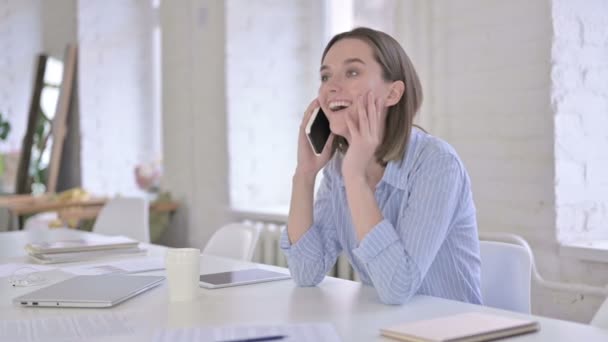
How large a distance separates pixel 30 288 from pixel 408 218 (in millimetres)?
854

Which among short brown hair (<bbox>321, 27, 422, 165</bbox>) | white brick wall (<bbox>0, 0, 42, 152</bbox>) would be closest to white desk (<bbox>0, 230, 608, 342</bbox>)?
short brown hair (<bbox>321, 27, 422, 165</bbox>)

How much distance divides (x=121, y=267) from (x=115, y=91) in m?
3.77

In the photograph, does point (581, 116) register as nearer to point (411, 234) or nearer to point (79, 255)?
point (411, 234)

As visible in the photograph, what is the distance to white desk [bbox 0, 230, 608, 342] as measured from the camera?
117 cm

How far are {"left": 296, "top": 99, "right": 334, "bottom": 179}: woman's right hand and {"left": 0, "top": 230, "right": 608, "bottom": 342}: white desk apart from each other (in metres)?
0.29

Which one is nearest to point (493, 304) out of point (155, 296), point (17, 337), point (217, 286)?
point (217, 286)

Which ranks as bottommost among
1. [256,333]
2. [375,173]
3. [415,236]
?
[256,333]

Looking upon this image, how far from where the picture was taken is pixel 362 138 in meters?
1.58

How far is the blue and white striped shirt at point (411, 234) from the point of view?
1.43 m

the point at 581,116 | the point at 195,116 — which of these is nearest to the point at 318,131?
the point at 581,116

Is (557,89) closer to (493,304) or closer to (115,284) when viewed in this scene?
(493,304)

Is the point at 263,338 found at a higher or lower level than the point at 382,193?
lower

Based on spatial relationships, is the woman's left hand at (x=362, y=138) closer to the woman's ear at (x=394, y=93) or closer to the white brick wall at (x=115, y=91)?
the woman's ear at (x=394, y=93)

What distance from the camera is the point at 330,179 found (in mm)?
1840
